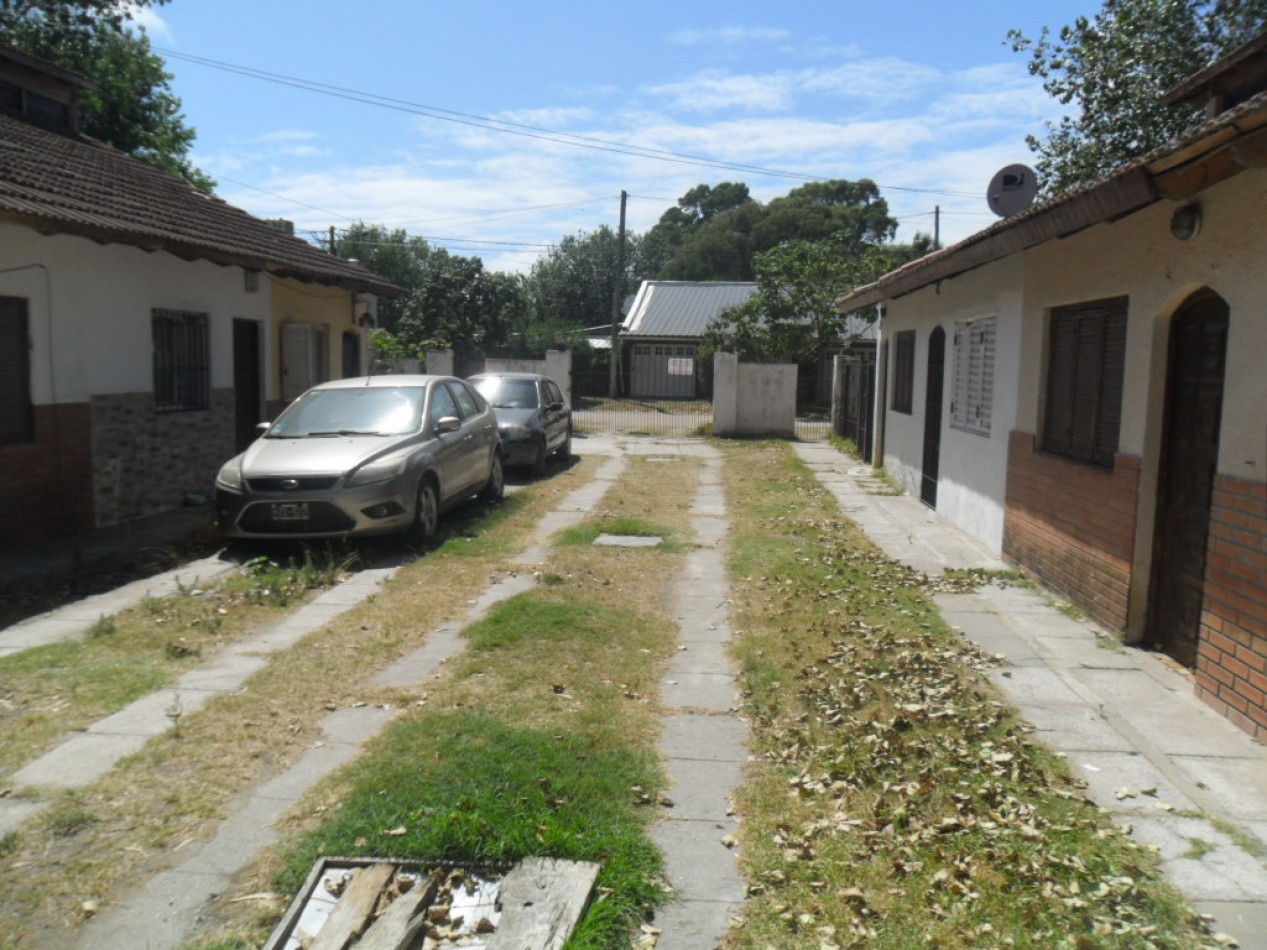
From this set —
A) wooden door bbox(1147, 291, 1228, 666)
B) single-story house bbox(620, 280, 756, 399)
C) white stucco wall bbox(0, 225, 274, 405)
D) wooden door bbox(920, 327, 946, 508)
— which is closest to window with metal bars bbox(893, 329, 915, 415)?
wooden door bbox(920, 327, 946, 508)

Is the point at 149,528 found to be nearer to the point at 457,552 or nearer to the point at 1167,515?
the point at 457,552

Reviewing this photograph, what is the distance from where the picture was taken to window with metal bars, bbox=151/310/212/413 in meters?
11.4

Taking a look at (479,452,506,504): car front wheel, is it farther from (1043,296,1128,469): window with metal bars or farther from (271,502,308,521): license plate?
(1043,296,1128,469): window with metal bars

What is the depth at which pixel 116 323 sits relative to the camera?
34.0 ft

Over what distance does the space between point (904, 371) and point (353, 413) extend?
8.15 metres

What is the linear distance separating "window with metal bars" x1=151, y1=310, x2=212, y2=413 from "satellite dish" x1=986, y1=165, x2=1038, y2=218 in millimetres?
9091

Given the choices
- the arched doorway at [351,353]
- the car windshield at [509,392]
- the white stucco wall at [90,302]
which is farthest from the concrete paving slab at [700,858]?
the arched doorway at [351,353]

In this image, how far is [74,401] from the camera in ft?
31.9

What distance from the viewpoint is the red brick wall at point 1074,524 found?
658 cm

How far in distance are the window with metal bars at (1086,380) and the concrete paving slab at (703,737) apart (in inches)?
134

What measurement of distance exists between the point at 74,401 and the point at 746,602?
257 inches

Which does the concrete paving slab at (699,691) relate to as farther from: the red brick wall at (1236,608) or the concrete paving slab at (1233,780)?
Answer: the red brick wall at (1236,608)

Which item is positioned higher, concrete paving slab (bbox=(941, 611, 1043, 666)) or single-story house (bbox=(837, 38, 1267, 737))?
single-story house (bbox=(837, 38, 1267, 737))

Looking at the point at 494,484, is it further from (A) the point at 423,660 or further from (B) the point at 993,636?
(B) the point at 993,636
